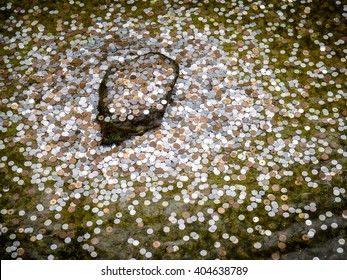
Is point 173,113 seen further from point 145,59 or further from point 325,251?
point 325,251

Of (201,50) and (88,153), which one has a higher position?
(201,50)

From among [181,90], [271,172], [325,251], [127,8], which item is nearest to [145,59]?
[181,90]

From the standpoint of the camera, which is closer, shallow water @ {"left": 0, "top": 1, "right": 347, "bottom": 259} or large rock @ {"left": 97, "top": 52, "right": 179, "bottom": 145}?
shallow water @ {"left": 0, "top": 1, "right": 347, "bottom": 259}

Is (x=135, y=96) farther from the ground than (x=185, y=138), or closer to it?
farther from the ground

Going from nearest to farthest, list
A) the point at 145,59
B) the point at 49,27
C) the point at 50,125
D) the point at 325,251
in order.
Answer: the point at 325,251 → the point at 50,125 → the point at 145,59 → the point at 49,27

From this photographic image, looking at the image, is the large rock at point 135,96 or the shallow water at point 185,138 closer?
the shallow water at point 185,138

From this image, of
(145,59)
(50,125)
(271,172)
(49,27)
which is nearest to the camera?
(271,172)

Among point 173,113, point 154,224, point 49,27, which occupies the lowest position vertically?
point 154,224

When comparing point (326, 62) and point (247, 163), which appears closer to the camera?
point (247, 163)
